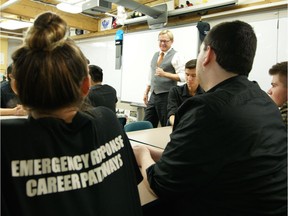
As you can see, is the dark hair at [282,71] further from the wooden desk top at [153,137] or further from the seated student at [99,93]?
the seated student at [99,93]

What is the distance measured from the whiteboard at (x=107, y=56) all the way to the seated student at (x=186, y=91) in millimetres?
2639

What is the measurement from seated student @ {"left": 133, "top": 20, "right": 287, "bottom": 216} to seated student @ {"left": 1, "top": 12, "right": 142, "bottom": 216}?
240mm

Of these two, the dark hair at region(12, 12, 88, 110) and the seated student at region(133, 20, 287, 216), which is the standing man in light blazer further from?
the dark hair at region(12, 12, 88, 110)

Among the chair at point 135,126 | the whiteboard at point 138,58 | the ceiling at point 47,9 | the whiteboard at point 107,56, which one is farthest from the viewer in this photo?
the whiteboard at point 107,56

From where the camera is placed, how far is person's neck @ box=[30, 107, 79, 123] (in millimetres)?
717

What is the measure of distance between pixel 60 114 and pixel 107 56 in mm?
5056

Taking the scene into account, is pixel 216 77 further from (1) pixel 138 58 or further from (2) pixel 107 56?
(2) pixel 107 56

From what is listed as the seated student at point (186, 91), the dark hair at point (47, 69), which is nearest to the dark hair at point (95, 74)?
the seated student at point (186, 91)

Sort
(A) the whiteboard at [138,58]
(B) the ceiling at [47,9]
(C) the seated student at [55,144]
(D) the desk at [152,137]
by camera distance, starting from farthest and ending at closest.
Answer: (B) the ceiling at [47,9]
(A) the whiteboard at [138,58]
(D) the desk at [152,137]
(C) the seated student at [55,144]

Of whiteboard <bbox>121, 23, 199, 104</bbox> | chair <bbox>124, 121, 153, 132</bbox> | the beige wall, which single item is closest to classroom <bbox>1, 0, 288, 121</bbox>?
whiteboard <bbox>121, 23, 199, 104</bbox>

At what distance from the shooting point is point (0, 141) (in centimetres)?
61

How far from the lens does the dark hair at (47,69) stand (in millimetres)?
679

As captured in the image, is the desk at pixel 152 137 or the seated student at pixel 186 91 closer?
the desk at pixel 152 137

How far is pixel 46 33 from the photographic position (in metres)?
0.73
